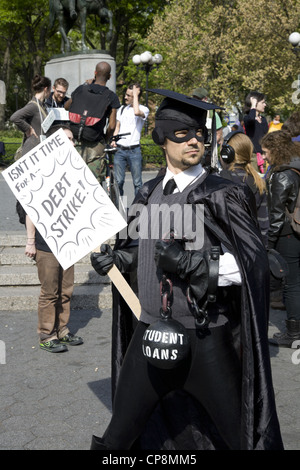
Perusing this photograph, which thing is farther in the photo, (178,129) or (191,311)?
(178,129)

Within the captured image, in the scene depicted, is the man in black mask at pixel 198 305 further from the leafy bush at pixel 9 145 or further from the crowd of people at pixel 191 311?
the leafy bush at pixel 9 145

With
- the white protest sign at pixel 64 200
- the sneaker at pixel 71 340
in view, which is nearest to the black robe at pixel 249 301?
the white protest sign at pixel 64 200

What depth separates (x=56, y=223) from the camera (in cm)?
349

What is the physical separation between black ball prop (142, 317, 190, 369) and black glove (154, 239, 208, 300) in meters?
0.17

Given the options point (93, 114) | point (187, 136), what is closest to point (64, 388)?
point (187, 136)

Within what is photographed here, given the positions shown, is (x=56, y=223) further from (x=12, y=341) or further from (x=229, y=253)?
(x=12, y=341)

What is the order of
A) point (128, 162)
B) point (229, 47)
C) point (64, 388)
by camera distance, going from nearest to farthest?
1. point (64, 388)
2. point (128, 162)
3. point (229, 47)

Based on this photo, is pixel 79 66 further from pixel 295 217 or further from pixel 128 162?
pixel 295 217

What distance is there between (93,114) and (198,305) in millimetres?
5739

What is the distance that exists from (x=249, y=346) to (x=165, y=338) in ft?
1.33

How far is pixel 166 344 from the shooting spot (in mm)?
2611

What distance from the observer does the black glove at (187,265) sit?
8.65 feet

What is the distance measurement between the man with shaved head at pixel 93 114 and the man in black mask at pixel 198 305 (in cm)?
525

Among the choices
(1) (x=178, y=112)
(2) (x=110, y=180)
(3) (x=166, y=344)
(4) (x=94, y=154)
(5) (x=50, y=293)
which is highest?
(1) (x=178, y=112)
